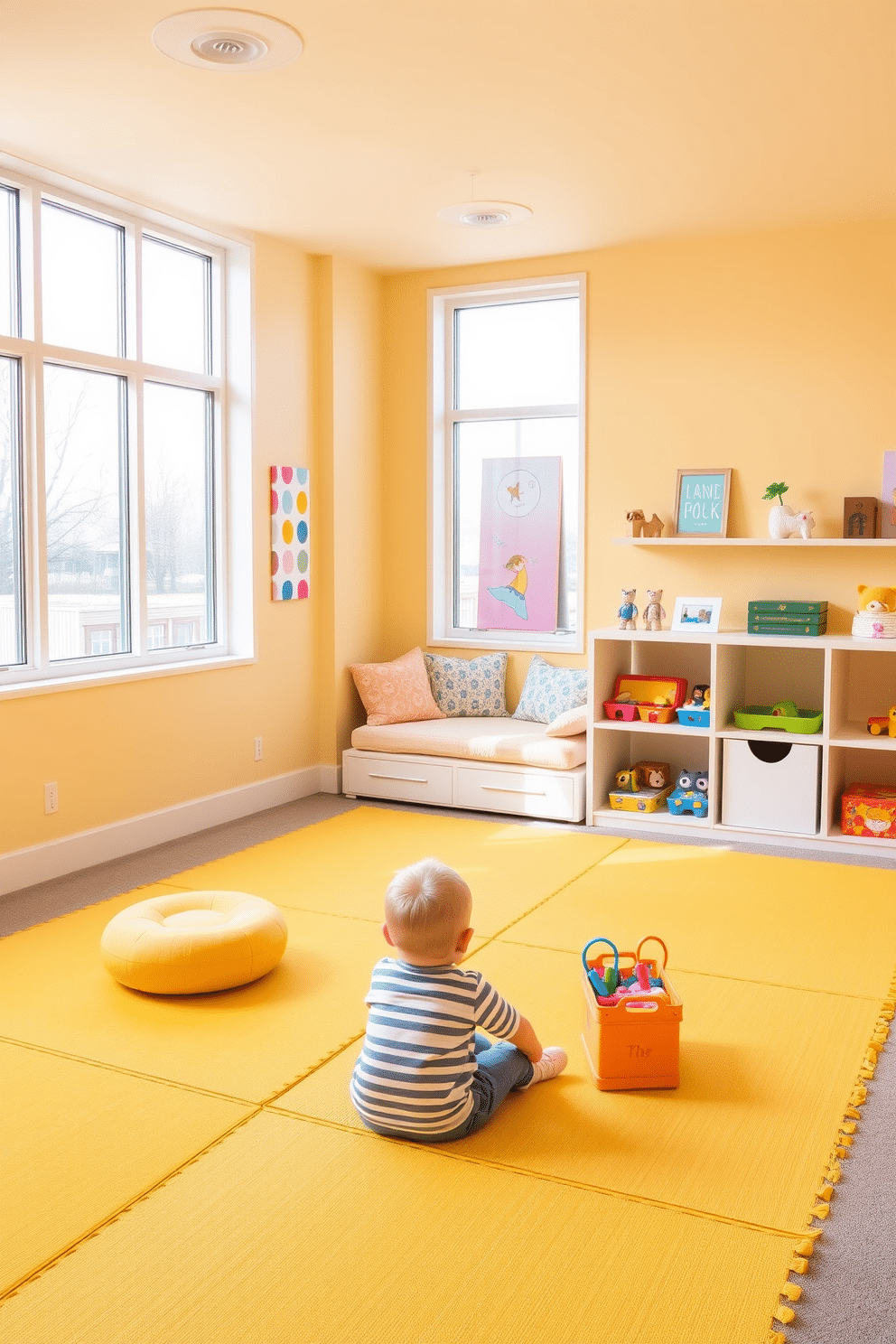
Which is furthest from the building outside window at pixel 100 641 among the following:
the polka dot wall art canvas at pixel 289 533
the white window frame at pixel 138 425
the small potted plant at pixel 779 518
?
the small potted plant at pixel 779 518

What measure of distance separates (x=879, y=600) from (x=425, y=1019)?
3.15 meters

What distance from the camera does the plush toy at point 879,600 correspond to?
4.62 meters

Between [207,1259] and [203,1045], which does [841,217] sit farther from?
[207,1259]

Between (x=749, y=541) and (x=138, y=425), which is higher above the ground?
(x=138, y=425)

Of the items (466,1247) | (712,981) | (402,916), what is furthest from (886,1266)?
(712,981)

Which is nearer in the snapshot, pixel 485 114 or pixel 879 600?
pixel 485 114

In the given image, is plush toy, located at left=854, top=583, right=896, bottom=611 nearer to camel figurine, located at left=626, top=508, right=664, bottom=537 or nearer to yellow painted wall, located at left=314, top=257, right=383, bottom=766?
camel figurine, located at left=626, top=508, right=664, bottom=537

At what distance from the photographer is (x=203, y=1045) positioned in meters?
2.77

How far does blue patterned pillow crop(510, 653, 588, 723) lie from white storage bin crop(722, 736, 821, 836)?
2.81 feet

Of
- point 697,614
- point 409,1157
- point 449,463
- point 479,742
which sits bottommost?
point 409,1157

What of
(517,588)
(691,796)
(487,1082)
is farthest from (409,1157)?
(517,588)

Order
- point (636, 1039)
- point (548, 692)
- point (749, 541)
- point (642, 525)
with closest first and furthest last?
point (636, 1039)
point (749, 541)
point (642, 525)
point (548, 692)

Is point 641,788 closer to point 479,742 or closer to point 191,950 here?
point 479,742

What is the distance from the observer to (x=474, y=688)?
579 centimetres
